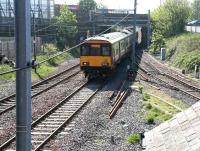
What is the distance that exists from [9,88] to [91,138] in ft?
37.7

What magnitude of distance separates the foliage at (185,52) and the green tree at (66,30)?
1451cm

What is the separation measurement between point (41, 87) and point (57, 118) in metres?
8.54

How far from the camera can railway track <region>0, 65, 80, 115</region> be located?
768 inches

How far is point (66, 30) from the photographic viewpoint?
195 ft

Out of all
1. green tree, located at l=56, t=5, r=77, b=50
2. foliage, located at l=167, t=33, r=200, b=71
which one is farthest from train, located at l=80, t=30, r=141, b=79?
green tree, located at l=56, t=5, r=77, b=50

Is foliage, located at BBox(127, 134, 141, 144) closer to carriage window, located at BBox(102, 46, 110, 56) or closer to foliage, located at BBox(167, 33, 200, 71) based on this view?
carriage window, located at BBox(102, 46, 110, 56)

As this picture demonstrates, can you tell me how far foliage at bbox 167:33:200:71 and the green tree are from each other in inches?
571

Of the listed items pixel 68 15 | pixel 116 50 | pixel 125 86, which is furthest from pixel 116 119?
pixel 68 15

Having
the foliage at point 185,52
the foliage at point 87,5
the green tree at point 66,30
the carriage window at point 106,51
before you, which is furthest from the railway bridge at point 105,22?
the foliage at point 87,5

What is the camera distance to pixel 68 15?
61.4 m

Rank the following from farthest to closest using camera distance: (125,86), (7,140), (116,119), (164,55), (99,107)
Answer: (164,55), (125,86), (99,107), (116,119), (7,140)

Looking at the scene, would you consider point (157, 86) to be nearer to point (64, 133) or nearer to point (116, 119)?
point (116, 119)

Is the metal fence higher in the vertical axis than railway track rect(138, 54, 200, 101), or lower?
higher

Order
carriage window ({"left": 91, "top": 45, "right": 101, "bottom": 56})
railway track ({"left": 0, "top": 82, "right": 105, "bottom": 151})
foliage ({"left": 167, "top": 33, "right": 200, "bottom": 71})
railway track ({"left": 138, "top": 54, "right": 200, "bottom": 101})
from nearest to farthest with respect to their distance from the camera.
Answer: railway track ({"left": 0, "top": 82, "right": 105, "bottom": 151}), railway track ({"left": 138, "top": 54, "right": 200, "bottom": 101}), carriage window ({"left": 91, "top": 45, "right": 101, "bottom": 56}), foliage ({"left": 167, "top": 33, "right": 200, "bottom": 71})
